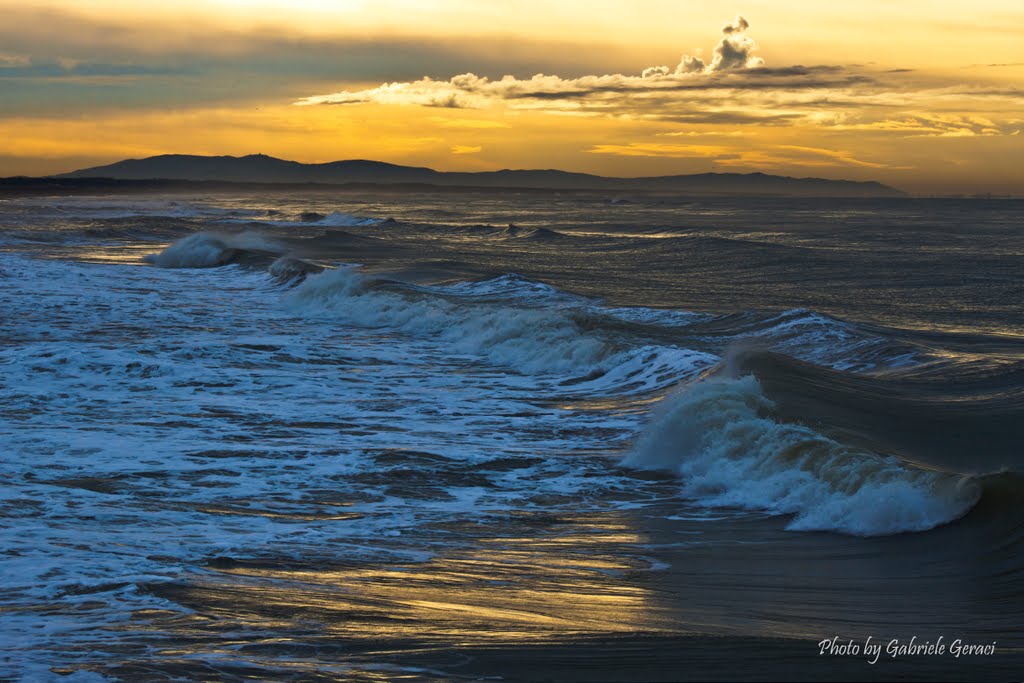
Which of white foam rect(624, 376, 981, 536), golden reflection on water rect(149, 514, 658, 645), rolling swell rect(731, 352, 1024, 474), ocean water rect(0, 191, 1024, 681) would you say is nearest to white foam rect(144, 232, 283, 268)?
ocean water rect(0, 191, 1024, 681)

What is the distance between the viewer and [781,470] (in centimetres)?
1079

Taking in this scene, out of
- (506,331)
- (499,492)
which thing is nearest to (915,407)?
(499,492)

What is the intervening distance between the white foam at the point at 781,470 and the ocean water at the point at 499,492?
36mm

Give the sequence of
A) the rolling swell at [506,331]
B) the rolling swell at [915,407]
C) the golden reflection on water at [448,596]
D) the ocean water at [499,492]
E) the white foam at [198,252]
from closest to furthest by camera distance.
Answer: the ocean water at [499,492] → the golden reflection on water at [448,596] → the rolling swell at [915,407] → the rolling swell at [506,331] → the white foam at [198,252]

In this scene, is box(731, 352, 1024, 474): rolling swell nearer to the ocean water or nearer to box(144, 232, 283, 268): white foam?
the ocean water

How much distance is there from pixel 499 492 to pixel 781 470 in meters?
2.74

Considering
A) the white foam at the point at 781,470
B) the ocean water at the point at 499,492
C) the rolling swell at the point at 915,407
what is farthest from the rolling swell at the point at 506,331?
the white foam at the point at 781,470

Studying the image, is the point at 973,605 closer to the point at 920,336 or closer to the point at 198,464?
the point at 198,464

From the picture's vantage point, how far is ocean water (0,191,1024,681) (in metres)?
6.29

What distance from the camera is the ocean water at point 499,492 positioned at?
20.6 feet

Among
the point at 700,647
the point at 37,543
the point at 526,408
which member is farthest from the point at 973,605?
the point at 526,408

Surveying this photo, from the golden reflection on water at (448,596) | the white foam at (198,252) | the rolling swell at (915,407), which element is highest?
the white foam at (198,252)

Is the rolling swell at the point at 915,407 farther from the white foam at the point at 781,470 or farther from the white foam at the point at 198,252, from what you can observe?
the white foam at the point at 198,252

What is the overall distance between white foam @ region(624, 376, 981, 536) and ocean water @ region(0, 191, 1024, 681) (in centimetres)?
4
